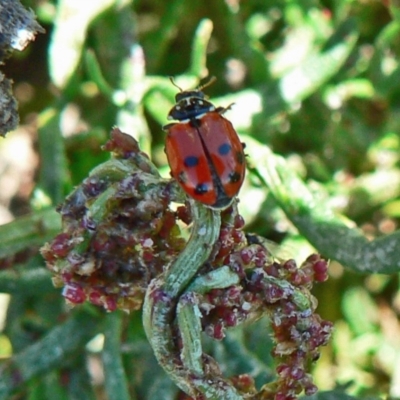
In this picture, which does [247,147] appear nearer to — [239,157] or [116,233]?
[239,157]

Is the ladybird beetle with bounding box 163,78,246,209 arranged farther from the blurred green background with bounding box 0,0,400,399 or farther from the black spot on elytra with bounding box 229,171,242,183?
the blurred green background with bounding box 0,0,400,399

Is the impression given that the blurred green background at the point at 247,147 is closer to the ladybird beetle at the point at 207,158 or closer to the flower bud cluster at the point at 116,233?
the ladybird beetle at the point at 207,158

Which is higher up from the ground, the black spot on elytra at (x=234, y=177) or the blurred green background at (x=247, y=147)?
the black spot on elytra at (x=234, y=177)

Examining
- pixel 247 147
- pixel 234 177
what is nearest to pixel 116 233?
pixel 234 177

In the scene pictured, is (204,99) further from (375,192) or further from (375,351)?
(375,351)

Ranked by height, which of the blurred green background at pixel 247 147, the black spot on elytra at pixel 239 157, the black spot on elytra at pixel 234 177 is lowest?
the blurred green background at pixel 247 147

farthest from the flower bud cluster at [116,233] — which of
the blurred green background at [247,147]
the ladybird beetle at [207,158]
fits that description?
the blurred green background at [247,147]
